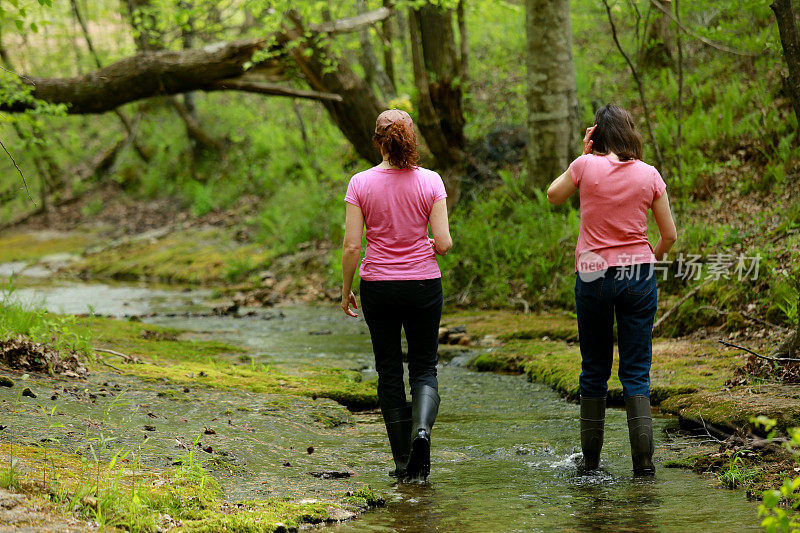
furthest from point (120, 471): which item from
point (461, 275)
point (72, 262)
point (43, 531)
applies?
point (72, 262)

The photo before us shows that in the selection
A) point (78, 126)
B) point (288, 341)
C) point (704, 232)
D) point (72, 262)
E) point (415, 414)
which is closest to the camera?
point (415, 414)

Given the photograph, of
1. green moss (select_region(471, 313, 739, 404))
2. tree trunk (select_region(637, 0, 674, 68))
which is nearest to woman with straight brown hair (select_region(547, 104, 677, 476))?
green moss (select_region(471, 313, 739, 404))

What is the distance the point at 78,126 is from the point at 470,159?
73.3 ft

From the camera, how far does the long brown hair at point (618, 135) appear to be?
4.42 m

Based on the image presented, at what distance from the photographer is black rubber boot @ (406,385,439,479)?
14.2 feet

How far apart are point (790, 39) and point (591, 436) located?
2822 mm

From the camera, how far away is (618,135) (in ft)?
14.5

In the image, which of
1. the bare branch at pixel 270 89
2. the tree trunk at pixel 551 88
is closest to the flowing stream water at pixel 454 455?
the tree trunk at pixel 551 88

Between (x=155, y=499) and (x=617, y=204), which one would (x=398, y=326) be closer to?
(x=617, y=204)

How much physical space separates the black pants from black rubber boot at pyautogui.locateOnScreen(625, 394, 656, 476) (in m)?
1.24

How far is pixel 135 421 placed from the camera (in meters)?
4.79

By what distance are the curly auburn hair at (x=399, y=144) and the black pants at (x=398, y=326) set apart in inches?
29.0

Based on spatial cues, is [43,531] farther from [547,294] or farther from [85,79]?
[85,79]

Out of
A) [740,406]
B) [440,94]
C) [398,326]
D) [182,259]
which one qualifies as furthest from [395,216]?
[182,259]
